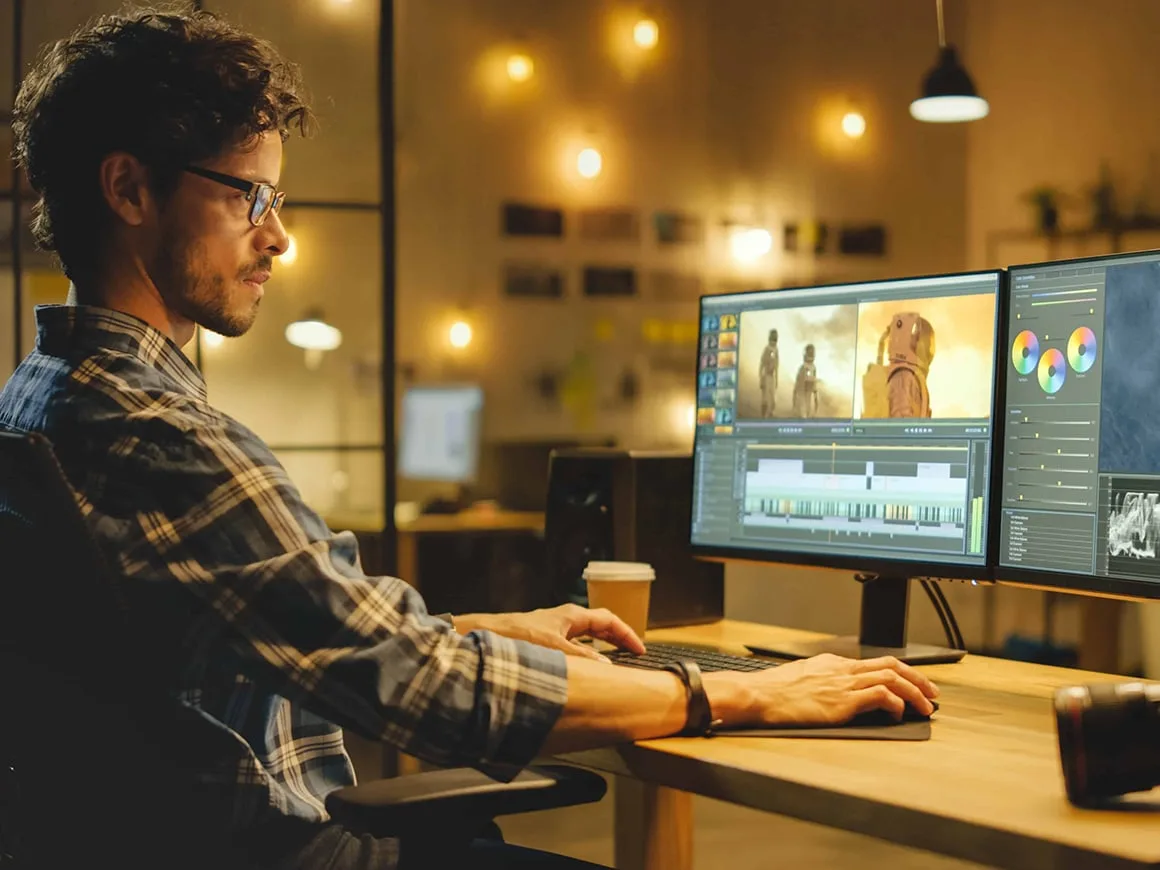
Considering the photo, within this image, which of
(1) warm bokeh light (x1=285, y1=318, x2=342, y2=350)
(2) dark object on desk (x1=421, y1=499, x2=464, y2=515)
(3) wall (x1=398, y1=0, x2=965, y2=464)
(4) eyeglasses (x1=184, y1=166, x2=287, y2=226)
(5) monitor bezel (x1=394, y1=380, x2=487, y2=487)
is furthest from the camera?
(3) wall (x1=398, y1=0, x2=965, y2=464)

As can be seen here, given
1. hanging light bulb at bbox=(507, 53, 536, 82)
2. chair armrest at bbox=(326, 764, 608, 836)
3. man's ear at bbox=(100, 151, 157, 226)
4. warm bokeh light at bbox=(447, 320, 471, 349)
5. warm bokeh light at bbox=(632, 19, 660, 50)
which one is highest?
warm bokeh light at bbox=(632, 19, 660, 50)

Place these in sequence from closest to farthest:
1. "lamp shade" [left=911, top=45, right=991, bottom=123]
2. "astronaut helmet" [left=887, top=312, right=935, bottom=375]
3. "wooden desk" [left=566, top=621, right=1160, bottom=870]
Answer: "wooden desk" [left=566, top=621, right=1160, bottom=870]
"astronaut helmet" [left=887, top=312, right=935, bottom=375]
"lamp shade" [left=911, top=45, right=991, bottom=123]

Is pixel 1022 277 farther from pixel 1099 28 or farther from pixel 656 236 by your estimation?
pixel 1099 28

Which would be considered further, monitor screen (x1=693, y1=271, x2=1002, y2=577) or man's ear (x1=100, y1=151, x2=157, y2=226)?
monitor screen (x1=693, y1=271, x2=1002, y2=577)

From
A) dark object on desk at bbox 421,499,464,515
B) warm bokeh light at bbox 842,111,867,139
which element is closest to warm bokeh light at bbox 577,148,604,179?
warm bokeh light at bbox 842,111,867,139

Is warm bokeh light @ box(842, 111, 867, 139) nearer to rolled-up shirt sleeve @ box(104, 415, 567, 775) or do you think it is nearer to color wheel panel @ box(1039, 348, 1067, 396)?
color wheel panel @ box(1039, 348, 1067, 396)

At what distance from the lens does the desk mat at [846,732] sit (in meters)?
1.31

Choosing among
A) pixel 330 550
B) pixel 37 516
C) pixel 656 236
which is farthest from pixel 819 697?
pixel 656 236

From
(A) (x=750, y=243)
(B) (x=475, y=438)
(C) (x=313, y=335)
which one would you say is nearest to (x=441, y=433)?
(B) (x=475, y=438)

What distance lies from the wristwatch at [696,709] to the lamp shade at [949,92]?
14.3 feet

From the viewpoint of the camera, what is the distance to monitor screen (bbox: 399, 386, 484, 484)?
455 cm

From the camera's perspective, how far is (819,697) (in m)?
1.35

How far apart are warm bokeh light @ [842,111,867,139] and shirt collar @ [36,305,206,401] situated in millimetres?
4886

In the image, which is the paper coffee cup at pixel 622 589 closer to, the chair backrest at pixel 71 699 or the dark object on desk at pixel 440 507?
the chair backrest at pixel 71 699
